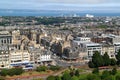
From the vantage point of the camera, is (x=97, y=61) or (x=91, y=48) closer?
(x=97, y=61)

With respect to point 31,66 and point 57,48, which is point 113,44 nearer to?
point 57,48

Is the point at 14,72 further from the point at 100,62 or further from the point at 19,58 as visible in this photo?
the point at 100,62

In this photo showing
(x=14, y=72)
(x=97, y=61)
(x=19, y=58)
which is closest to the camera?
(x=14, y=72)

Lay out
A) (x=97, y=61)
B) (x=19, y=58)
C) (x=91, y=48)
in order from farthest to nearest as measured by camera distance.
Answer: (x=91, y=48) → (x=19, y=58) → (x=97, y=61)

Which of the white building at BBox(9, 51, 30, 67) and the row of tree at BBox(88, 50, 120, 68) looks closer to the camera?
the row of tree at BBox(88, 50, 120, 68)

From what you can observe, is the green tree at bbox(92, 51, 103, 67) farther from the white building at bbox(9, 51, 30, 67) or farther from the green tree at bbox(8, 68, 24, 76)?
the green tree at bbox(8, 68, 24, 76)

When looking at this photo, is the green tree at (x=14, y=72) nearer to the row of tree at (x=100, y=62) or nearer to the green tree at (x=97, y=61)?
the row of tree at (x=100, y=62)

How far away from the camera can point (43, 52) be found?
91.0 feet

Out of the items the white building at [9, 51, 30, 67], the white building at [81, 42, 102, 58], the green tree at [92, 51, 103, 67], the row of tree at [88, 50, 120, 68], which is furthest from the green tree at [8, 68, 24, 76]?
the white building at [81, 42, 102, 58]

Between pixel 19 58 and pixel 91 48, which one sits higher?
pixel 91 48

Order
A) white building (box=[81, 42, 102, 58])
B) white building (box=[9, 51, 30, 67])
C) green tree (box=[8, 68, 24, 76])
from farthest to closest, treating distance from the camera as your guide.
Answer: white building (box=[81, 42, 102, 58]) → white building (box=[9, 51, 30, 67]) → green tree (box=[8, 68, 24, 76])

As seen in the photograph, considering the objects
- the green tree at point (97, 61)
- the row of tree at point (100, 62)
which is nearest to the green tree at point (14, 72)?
the row of tree at point (100, 62)

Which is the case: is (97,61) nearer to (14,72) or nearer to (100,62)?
(100,62)

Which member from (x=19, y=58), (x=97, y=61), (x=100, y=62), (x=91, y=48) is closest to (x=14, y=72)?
(x=19, y=58)
